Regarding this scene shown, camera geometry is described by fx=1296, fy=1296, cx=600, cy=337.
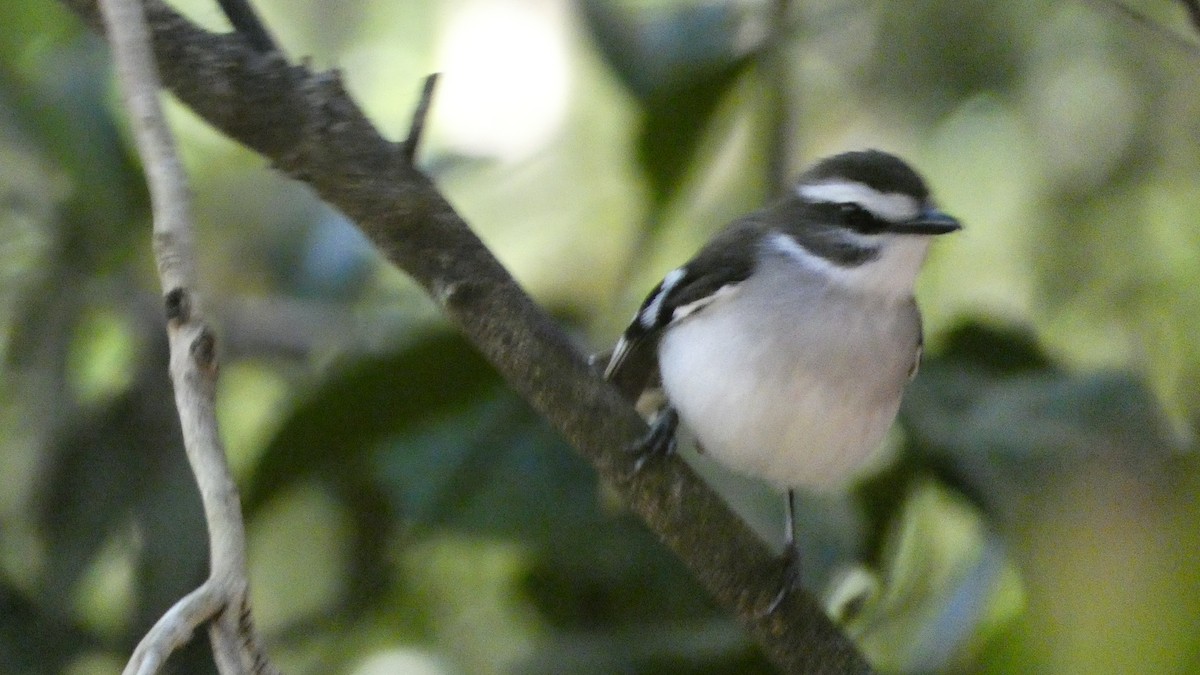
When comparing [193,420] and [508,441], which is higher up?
[193,420]

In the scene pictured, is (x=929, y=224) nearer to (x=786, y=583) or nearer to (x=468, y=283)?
(x=786, y=583)

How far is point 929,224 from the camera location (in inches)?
53.4

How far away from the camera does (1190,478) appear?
1.73m

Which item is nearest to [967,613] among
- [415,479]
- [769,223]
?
[769,223]

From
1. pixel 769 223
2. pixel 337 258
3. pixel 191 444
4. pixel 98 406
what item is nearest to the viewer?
pixel 191 444

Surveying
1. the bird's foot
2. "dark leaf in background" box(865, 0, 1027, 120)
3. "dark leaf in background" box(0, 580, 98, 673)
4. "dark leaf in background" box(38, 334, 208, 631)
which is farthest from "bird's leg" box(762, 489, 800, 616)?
"dark leaf in background" box(865, 0, 1027, 120)

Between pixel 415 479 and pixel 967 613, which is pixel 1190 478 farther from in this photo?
pixel 415 479

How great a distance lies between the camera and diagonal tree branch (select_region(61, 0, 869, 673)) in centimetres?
104

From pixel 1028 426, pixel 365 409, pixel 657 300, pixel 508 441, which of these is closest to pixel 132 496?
pixel 365 409

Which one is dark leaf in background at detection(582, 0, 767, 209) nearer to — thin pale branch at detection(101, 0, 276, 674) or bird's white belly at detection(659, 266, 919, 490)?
bird's white belly at detection(659, 266, 919, 490)

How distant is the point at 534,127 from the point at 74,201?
88cm

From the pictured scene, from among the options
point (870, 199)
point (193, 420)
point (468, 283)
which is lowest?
point (870, 199)

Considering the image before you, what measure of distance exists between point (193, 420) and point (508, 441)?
3.58 ft

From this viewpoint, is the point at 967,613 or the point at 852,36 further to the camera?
the point at 852,36
